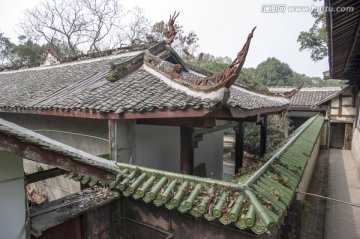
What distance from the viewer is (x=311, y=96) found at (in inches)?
985

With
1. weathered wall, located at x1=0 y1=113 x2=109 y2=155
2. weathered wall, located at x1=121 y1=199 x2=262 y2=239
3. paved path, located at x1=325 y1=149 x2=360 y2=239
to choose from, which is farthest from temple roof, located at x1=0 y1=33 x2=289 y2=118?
paved path, located at x1=325 y1=149 x2=360 y2=239

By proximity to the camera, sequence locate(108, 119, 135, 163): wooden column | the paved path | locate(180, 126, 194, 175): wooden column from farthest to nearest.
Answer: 1. the paved path
2. locate(108, 119, 135, 163): wooden column
3. locate(180, 126, 194, 175): wooden column

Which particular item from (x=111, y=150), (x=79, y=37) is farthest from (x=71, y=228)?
(x=79, y=37)

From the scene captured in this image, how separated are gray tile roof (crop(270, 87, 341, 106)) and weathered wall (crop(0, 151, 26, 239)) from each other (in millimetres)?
23896

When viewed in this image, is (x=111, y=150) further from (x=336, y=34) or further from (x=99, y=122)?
(x=336, y=34)

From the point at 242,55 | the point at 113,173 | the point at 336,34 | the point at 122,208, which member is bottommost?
the point at 122,208

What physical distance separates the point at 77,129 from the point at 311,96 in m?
24.1

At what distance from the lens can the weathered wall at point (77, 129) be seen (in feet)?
20.9

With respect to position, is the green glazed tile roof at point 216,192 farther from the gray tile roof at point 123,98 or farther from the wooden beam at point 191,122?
the gray tile roof at point 123,98

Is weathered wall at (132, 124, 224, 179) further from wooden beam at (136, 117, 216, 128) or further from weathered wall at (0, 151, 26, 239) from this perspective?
weathered wall at (0, 151, 26, 239)

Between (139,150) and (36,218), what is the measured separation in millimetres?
3127

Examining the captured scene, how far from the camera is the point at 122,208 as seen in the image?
4.95 m

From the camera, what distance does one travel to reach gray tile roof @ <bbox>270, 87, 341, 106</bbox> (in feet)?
77.1

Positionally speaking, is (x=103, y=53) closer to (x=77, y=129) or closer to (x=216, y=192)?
(x=77, y=129)
